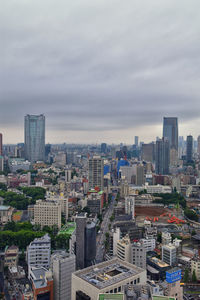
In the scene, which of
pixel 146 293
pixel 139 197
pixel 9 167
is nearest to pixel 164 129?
pixel 9 167

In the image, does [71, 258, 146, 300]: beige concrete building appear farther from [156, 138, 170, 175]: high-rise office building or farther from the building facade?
[156, 138, 170, 175]: high-rise office building

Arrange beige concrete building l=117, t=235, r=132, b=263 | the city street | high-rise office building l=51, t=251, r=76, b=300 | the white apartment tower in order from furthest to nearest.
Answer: the city street
the white apartment tower
beige concrete building l=117, t=235, r=132, b=263
high-rise office building l=51, t=251, r=76, b=300

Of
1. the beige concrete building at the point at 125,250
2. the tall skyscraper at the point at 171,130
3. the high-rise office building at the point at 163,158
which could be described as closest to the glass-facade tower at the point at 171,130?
the tall skyscraper at the point at 171,130

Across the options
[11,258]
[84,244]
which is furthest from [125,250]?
[11,258]

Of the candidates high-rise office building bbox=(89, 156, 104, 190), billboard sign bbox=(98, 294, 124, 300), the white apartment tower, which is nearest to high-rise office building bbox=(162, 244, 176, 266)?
the white apartment tower

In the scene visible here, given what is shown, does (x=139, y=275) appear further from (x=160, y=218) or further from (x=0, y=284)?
(x=160, y=218)

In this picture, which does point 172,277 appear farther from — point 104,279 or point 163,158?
point 163,158
